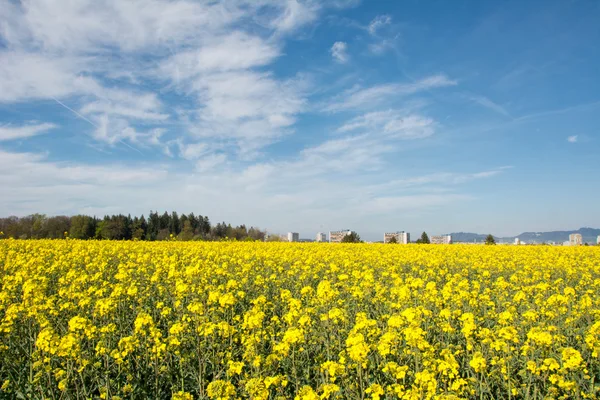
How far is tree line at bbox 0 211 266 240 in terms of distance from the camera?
42938 mm

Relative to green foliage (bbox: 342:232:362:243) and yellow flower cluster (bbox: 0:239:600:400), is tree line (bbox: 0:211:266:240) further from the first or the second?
yellow flower cluster (bbox: 0:239:600:400)

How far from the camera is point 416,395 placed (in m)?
3.39

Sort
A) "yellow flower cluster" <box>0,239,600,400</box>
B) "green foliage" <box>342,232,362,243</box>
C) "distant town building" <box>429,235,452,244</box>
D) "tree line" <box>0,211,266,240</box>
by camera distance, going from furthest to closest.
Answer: "distant town building" <box>429,235,452,244</box> → "green foliage" <box>342,232,362,243</box> → "tree line" <box>0,211,266,240</box> → "yellow flower cluster" <box>0,239,600,400</box>

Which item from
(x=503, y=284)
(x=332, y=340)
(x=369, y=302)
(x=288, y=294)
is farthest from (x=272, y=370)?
(x=503, y=284)

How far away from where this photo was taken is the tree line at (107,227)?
42.9 metres

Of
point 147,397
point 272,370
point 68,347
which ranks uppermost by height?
point 68,347

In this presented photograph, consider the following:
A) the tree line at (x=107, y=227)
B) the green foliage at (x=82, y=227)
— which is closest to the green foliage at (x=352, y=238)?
the tree line at (x=107, y=227)

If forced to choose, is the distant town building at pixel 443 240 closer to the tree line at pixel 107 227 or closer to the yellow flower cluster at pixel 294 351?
the tree line at pixel 107 227

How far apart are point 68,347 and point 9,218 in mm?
60532

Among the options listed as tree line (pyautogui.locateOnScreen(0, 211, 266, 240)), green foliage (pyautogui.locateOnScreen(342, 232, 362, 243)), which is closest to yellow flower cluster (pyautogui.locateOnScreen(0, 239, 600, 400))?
tree line (pyautogui.locateOnScreen(0, 211, 266, 240))

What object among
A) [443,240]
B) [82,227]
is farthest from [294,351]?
[443,240]

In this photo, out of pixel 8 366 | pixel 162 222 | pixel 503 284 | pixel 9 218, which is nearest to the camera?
pixel 8 366

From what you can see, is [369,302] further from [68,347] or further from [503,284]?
[68,347]

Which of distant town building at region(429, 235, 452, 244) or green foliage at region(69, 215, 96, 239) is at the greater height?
green foliage at region(69, 215, 96, 239)
